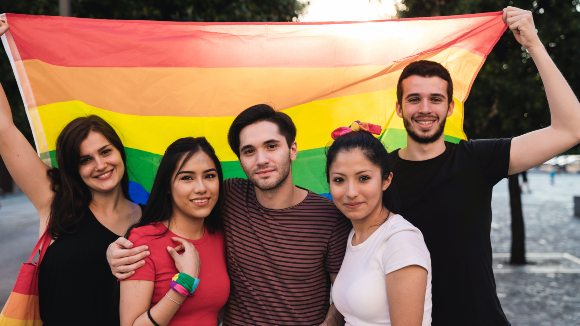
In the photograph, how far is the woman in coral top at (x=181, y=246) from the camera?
Answer: 212cm

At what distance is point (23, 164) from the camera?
8.58 feet

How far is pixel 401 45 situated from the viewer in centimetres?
329

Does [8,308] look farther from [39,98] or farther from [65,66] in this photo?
[65,66]

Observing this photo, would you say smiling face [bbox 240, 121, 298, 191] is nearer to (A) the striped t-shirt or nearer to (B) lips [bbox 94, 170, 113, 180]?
(A) the striped t-shirt

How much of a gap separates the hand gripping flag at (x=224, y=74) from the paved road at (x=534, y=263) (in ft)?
15.7

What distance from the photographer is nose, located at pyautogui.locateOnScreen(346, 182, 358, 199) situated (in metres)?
2.12

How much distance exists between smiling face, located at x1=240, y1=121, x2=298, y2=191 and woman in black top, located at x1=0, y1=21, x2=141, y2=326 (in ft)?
3.13

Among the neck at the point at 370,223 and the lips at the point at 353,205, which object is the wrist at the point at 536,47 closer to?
the neck at the point at 370,223

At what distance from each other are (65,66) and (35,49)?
24 centimetres

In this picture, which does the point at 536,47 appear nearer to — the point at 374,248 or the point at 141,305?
the point at 374,248

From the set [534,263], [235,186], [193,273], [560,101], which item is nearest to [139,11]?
[235,186]

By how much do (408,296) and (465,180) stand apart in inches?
42.5

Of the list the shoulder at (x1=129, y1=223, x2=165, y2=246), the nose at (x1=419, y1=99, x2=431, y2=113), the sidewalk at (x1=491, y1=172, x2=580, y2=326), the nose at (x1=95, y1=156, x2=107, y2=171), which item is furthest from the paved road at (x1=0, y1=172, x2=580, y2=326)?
the nose at (x1=95, y1=156, x2=107, y2=171)

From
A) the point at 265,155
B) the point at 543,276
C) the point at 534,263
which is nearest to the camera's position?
the point at 265,155
